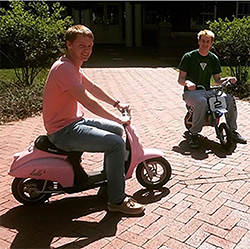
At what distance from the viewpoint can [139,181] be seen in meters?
3.69

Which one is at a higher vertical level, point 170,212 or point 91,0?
point 91,0

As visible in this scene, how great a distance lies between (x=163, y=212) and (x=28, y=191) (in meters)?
1.23

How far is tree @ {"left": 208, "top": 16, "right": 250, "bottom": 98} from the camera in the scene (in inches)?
344

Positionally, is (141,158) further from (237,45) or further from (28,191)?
(237,45)

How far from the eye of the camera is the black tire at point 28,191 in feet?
10.8

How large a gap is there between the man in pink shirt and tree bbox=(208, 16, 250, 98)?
6120mm

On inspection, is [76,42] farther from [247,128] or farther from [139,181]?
[247,128]

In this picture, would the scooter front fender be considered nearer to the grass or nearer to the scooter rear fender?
the scooter rear fender

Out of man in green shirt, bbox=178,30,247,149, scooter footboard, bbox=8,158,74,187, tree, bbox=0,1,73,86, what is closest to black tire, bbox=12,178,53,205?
scooter footboard, bbox=8,158,74,187

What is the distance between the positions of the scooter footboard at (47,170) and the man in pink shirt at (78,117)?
6.4 inches

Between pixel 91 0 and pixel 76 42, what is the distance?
1841 cm

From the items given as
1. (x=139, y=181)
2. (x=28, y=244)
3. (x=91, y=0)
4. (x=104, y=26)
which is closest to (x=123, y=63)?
(x=91, y=0)

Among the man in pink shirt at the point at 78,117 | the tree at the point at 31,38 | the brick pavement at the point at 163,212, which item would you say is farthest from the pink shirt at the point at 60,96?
the tree at the point at 31,38

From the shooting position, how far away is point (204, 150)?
4965 millimetres
